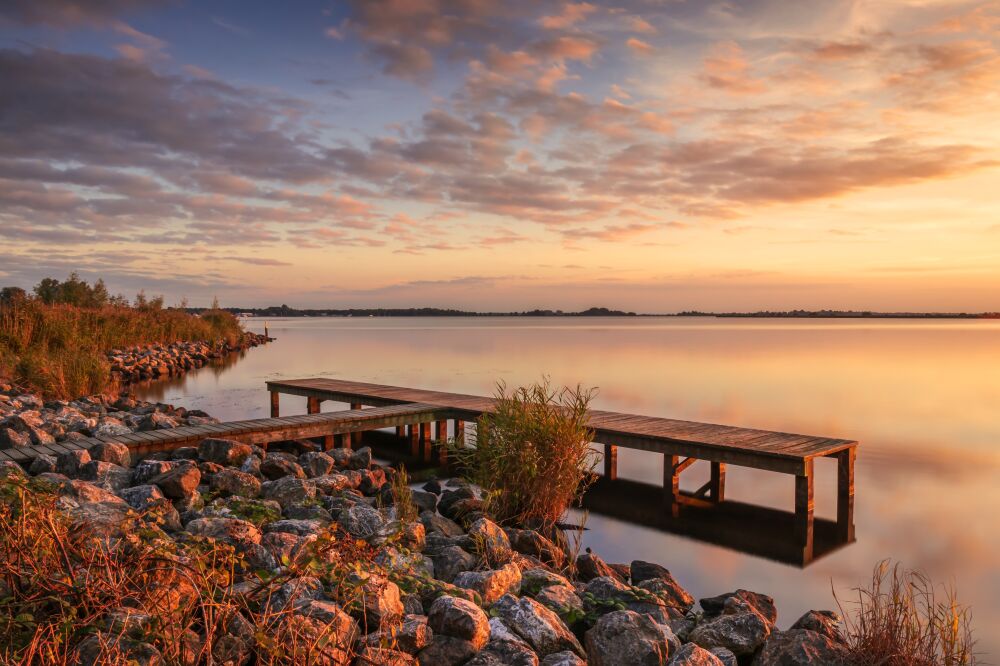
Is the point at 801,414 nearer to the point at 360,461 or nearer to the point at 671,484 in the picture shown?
the point at 671,484

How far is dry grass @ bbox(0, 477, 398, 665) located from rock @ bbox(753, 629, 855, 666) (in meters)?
2.43

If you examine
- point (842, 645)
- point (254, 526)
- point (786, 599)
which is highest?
point (254, 526)

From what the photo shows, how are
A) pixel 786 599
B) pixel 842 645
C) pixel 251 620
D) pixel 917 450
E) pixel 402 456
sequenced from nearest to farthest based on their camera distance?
1. pixel 251 620
2. pixel 842 645
3. pixel 786 599
4. pixel 402 456
5. pixel 917 450

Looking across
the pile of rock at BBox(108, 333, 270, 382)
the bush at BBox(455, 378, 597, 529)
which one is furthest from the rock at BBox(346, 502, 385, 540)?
the pile of rock at BBox(108, 333, 270, 382)

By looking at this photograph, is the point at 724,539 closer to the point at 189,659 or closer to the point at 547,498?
the point at 547,498

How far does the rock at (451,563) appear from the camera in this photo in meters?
5.46

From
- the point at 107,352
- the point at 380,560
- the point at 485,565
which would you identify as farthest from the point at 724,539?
the point at 107,352

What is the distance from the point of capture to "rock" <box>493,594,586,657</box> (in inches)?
161

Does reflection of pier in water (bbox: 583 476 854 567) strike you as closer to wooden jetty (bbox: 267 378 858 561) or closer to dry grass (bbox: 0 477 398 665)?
Answer: wooden jetty (bbox: 267 378 858 561)

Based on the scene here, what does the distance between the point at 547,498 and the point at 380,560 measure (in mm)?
2682

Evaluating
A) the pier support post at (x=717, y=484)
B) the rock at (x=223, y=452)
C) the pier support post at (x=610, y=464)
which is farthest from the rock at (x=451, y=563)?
the pier support post at (x=610, y=464)

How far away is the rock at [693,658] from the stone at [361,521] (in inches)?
111

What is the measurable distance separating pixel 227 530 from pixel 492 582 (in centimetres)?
189

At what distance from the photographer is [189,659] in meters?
3.12
